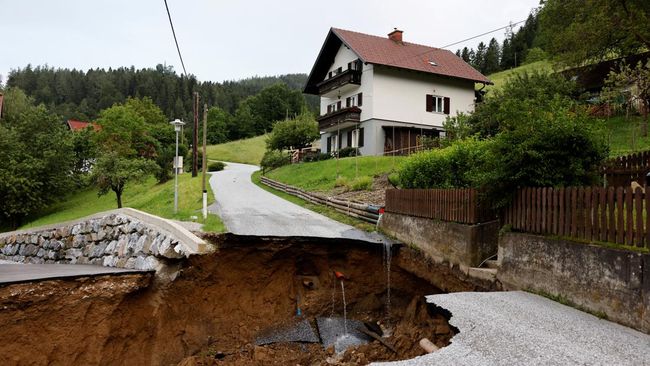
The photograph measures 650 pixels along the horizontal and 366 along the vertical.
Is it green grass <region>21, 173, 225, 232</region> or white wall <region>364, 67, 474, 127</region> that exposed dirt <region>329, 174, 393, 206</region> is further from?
white wall <region>364, 67, 474, 127</region>

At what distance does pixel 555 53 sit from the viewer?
2891 cm

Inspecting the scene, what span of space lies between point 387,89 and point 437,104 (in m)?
5.08

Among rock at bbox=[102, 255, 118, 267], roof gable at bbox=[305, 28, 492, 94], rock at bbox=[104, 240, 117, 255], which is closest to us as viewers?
rock at bbox=[102, 255, 118, 267]

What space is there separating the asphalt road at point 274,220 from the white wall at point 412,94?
14.4 m

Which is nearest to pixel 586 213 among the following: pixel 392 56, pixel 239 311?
pixel 239 311

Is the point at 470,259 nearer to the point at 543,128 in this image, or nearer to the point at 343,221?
the point at 543,128

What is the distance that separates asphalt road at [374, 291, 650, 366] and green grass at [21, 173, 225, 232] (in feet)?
27.6

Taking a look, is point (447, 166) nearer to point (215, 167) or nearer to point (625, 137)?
point (625, 137)

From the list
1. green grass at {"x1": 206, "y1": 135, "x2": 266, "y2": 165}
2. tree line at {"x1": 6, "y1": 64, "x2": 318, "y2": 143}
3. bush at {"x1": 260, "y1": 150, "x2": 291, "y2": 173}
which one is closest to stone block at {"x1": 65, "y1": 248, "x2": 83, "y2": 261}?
bush at {"x1": 260, "y1": 150, "x2": 291, "y2": 173}

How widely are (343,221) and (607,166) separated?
8.58 m

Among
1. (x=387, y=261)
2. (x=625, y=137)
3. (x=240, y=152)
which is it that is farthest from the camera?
(x=240, y=152)

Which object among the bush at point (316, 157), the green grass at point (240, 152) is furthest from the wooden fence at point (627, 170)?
the green grass at point (240, 152)

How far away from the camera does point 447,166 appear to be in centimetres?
1291

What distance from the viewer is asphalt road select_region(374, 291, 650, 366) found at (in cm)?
531
